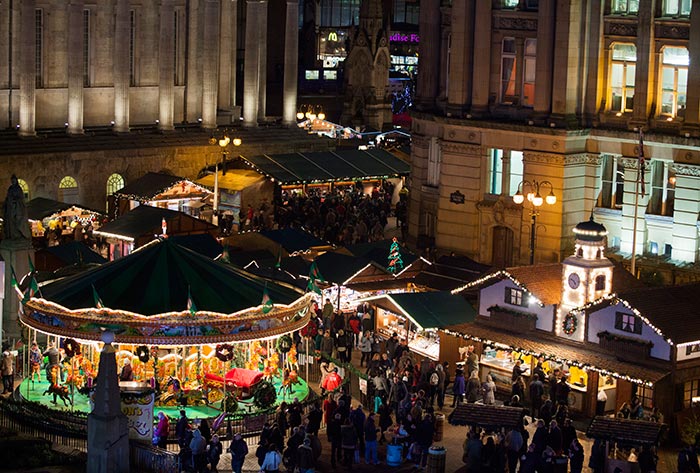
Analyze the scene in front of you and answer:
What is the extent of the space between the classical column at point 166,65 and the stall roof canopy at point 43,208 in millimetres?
15842

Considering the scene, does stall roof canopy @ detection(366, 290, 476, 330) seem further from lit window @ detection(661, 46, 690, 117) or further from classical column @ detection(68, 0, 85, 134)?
classical column @ detection(68, 0, 85, 134)

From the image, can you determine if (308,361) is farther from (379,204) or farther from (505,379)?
(379,204)

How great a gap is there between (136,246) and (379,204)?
18061 millimetres

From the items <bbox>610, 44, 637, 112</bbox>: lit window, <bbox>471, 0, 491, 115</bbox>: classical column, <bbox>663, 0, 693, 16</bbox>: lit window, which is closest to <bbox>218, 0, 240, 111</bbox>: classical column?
<bbox>471, 0, 491, 115</bbox>: classical column

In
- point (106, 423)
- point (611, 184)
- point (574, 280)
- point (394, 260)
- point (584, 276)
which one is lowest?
point (106, 423)

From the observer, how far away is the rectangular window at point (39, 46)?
8538 centimetres

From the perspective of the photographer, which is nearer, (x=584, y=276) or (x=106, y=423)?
(x=106, y=423)

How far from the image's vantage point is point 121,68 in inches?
3477

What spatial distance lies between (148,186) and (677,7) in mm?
23951

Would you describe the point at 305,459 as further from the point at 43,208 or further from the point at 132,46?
the point at 132,46

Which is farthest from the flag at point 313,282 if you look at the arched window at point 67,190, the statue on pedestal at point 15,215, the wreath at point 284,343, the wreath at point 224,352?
the arched window at point 67,190

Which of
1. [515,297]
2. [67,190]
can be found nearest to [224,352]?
[515,297]

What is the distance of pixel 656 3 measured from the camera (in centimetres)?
6650

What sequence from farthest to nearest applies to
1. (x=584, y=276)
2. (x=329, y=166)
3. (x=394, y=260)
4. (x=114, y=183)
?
(x=329, y=166), (x=114, y=183), (x=394, y=260), (x=584, y=276)
